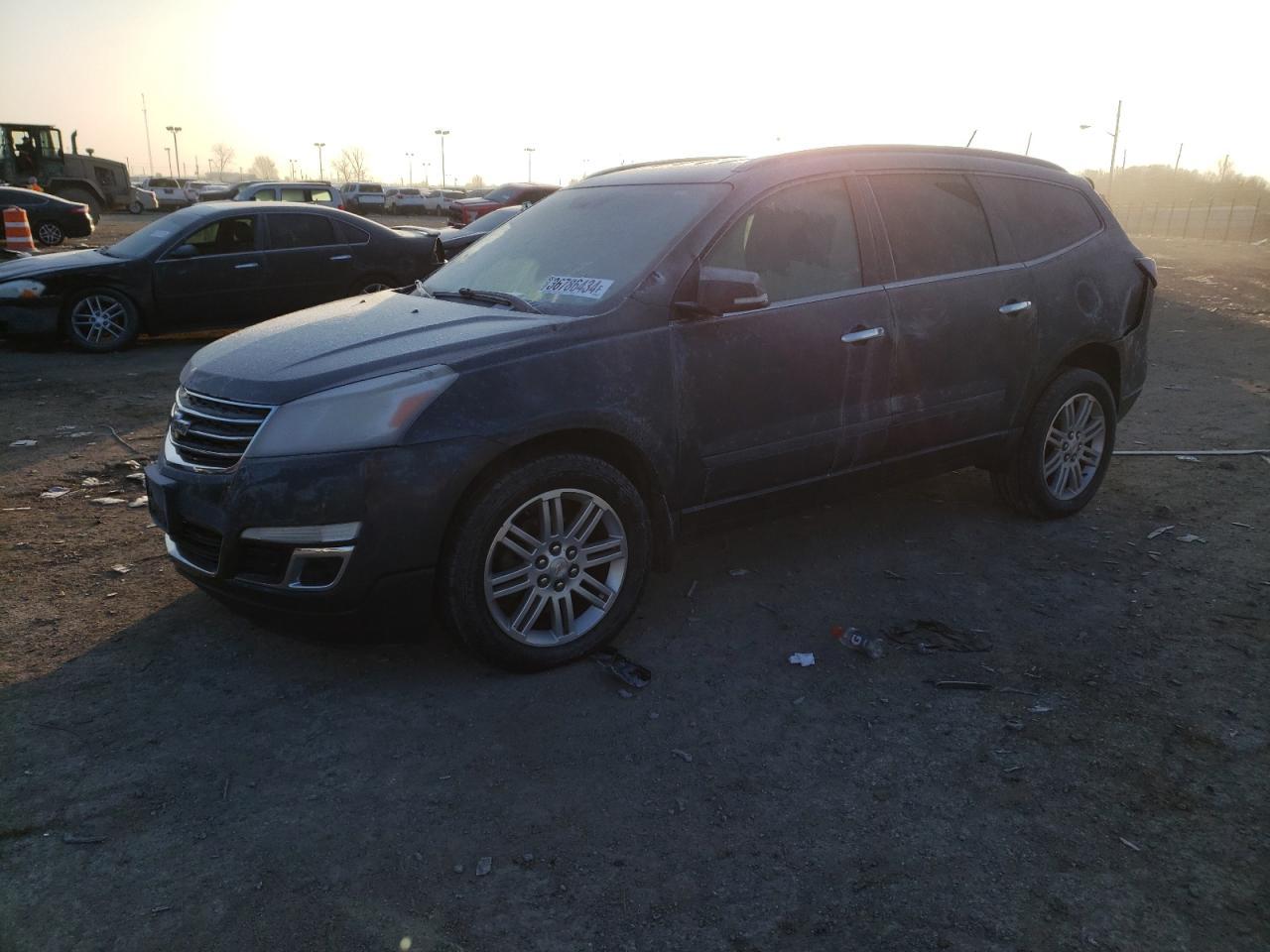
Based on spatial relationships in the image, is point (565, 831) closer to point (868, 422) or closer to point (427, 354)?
point (427, 354)

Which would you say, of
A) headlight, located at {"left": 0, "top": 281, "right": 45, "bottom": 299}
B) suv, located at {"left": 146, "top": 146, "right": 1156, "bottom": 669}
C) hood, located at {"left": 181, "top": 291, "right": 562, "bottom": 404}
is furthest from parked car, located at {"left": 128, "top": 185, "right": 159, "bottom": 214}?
suv, located at {"left": 146, "top": 146, "right": 1156, "bottom": 669}

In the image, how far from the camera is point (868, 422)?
442 centimetres

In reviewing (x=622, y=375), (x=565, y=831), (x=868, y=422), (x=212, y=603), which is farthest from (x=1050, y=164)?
(x=212, y=603)

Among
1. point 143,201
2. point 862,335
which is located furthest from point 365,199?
point 862,335

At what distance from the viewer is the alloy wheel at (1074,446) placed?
17.2ft

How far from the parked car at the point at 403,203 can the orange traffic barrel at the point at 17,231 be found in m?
41.5

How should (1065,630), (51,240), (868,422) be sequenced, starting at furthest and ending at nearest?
(51,240)
(868,422)
(1065,630)

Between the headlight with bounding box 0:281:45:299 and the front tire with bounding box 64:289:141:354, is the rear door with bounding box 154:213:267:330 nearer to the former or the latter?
the front tire with bounding box 64:289:141:354

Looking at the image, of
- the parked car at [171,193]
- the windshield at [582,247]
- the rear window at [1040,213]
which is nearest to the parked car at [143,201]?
the parked car at [171,193]

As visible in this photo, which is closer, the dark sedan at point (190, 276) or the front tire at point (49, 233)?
the dark sedan at point (190, 276)

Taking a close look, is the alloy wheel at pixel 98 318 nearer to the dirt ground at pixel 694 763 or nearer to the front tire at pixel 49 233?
the dirt ground at pixel 694 763

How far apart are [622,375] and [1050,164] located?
3211 millimetres

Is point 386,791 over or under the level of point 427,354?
under

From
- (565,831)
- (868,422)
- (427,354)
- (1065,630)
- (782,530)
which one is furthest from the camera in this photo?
(782,530)
